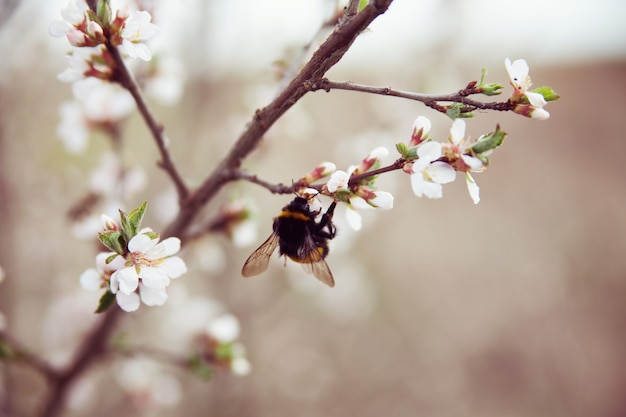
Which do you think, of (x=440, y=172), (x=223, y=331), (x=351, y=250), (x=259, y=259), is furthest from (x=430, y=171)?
(x=351, y=250)

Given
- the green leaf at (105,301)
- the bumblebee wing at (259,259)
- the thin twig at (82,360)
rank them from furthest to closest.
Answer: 1. the thin twig at (82,360)
2. the bumblebee wing at (259,259)
3. the green leaf at (105,301)

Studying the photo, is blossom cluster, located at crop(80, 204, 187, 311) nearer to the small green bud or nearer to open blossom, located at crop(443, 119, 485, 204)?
open blossom, located at crop(443, 119, 485, 204)

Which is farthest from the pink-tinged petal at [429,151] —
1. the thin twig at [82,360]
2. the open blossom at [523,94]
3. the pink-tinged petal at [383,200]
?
the thin twig at [82,360]

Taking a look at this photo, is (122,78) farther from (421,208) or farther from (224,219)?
(421,208)

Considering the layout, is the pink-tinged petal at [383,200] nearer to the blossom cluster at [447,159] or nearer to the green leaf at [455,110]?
the blossom cluster at [447,159]

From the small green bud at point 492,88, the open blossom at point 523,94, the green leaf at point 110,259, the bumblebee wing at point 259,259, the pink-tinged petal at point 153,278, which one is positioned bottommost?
the green leaf at point 110,259

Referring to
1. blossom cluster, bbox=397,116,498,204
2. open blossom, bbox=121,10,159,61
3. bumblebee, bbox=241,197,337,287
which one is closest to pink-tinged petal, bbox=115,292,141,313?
bumblebee, bbox=241,197,337,287
